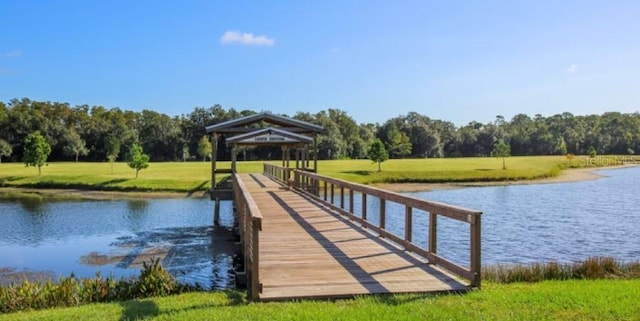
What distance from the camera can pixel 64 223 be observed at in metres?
24.5

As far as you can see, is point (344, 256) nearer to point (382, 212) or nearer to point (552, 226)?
point (382, 212)

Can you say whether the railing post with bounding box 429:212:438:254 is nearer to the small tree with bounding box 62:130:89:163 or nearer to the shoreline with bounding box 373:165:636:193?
the shoreline with bounding box 373:165:636:193

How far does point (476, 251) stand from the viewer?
6.52 meters

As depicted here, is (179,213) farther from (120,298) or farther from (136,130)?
(136,130)

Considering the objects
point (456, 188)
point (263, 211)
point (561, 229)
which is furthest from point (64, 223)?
point (456, 188)

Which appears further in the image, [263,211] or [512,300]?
[263,211]

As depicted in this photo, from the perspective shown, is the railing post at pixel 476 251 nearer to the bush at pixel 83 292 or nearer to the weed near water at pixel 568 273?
the weed near water at pixel 568 273

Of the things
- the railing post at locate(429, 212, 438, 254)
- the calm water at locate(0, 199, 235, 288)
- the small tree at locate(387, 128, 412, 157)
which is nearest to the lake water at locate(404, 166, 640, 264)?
the railing post at locate(429, 212, 438, 254)

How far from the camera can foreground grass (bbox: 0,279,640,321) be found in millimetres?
5547

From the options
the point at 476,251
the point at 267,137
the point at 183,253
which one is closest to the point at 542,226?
the point at 267,137

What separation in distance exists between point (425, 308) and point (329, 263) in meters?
2.34

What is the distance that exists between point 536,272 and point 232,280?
672 centimetres

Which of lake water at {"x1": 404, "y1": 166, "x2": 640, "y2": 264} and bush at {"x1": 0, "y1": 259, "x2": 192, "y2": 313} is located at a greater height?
bush at {"x1": 0, "y1": 259, "x2": 192, "y2": 313}

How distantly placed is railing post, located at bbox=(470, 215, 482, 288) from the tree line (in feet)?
212
